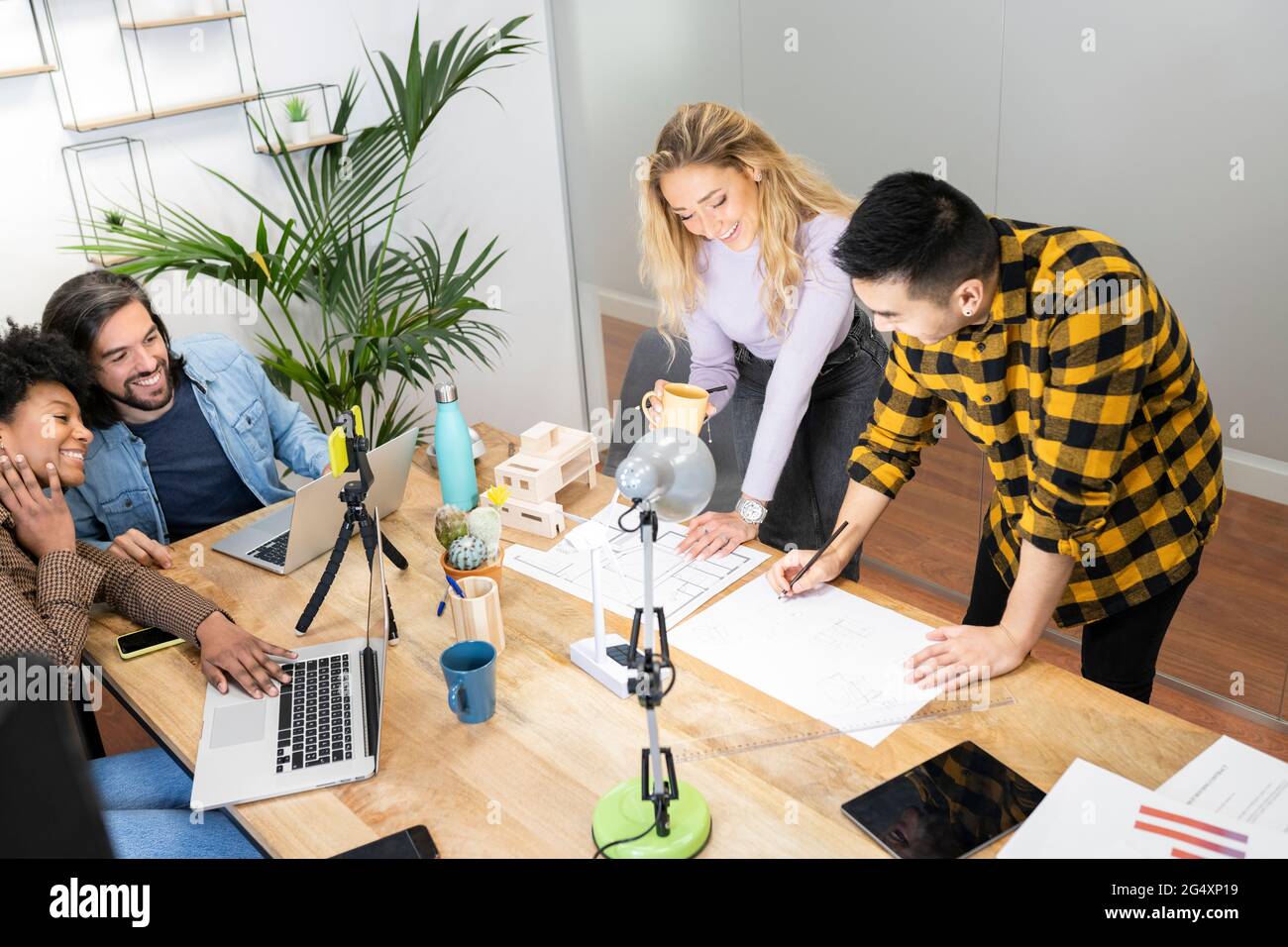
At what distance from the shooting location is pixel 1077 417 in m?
1.43

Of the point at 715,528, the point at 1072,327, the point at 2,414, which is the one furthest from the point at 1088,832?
the point at 2,414

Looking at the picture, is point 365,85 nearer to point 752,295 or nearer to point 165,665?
point 752,295

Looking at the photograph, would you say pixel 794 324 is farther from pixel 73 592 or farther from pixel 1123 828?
pixel 73 592

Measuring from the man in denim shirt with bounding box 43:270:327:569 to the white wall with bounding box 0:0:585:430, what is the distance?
2.41 ft

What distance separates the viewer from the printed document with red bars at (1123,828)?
1193 mm

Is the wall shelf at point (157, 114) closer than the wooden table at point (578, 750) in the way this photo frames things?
No

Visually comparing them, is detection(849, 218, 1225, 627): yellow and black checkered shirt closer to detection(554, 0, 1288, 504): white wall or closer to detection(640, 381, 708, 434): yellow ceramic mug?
detection(640, 381, 708, 434): yellow ceramic mug

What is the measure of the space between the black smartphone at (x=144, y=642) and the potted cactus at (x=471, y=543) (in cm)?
51

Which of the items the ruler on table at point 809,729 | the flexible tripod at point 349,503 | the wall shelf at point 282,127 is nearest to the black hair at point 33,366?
the flexible tripod at point 349,503

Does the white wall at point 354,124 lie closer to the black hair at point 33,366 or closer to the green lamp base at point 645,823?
the black hair at point 33,366

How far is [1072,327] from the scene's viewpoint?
1408 millimetres

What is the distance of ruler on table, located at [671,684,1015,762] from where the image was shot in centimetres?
146

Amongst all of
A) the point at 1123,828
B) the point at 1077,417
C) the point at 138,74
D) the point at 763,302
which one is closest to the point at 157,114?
the point at 138,74

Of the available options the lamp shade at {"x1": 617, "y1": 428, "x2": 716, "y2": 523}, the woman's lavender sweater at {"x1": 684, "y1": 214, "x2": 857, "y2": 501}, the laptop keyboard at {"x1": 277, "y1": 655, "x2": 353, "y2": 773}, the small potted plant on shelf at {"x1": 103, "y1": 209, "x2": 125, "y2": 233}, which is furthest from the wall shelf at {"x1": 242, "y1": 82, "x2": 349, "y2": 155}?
the lamp shade at {"x1": 617, "y1": 428, "x2": 716, "y2": 523}
